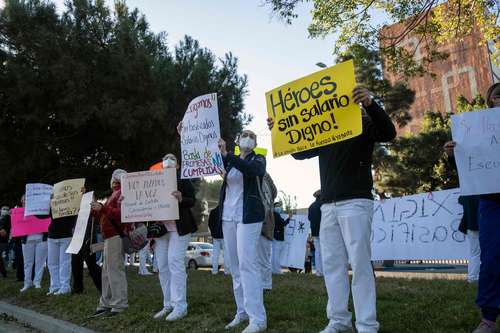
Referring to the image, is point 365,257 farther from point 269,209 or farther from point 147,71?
point 147,71

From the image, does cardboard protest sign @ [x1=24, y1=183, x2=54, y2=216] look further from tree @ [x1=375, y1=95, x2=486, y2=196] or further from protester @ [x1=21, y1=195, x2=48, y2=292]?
tree @ [x1=375, y1=95, x2=486, y2=196]

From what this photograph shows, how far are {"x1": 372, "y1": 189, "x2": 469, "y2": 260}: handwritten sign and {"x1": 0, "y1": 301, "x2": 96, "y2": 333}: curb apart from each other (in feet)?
21.5

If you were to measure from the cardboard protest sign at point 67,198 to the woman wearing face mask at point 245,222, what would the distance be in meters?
3.99

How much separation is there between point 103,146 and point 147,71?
3.22m

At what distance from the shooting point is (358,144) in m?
4.15

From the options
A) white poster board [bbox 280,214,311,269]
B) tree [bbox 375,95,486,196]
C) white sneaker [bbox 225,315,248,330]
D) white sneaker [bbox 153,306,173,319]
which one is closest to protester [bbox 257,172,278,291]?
white sneaker [bbox 225,315,248,330]

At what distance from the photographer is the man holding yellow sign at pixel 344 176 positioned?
3.87m

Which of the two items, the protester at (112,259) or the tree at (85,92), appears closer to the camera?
the protester at (112,259)

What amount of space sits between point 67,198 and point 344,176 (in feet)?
19.6

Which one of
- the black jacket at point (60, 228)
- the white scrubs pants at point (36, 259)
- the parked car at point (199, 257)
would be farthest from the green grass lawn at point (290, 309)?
the parked car at point (199, 257)

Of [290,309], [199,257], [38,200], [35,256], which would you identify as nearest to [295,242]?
[35,256]

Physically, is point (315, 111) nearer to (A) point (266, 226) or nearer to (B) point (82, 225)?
(A) point (266, 226)

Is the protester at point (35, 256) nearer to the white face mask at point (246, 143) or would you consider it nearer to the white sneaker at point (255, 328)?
the white face mask at point (246, 143)

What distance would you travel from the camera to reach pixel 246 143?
5172mm
